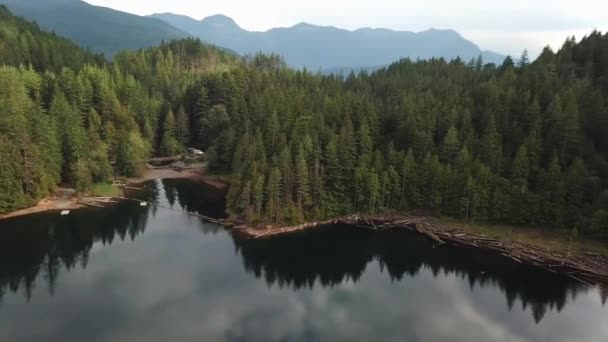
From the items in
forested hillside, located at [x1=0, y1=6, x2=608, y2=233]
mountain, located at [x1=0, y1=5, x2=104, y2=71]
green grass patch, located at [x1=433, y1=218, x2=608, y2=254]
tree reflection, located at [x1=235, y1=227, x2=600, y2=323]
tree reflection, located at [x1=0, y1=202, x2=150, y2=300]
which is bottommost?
tree reflection, located at [x1=0, y1=202, x2=150, y2=300]

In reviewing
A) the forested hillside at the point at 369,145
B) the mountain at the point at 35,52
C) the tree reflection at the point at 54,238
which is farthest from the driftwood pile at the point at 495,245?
the mountain at the point at 35,52

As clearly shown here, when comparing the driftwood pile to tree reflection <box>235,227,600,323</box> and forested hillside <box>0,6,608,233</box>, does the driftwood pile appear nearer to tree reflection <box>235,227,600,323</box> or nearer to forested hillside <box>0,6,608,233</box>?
tree reflection <box>235,227,600,323</box>

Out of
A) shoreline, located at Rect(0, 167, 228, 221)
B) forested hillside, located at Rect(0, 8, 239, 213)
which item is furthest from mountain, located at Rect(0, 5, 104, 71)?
shoreline, located at Rect(0, 167, 228, 221)

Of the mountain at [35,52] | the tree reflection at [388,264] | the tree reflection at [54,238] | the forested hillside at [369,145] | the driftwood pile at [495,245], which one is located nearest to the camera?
the tree reflection at [54,238]

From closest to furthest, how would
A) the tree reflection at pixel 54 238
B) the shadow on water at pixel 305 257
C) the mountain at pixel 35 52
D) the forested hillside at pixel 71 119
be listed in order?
the tree reflection at pixel 54 238
the shadow on water at pixel 305 257
the forested hillside at pixel 71 119
the mountain at pixel 35 52

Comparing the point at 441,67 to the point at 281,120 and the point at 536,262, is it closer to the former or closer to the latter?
the point at 281,120

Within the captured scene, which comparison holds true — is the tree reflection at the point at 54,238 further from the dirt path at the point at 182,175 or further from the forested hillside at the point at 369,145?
the dirt path at the point at 182,175
